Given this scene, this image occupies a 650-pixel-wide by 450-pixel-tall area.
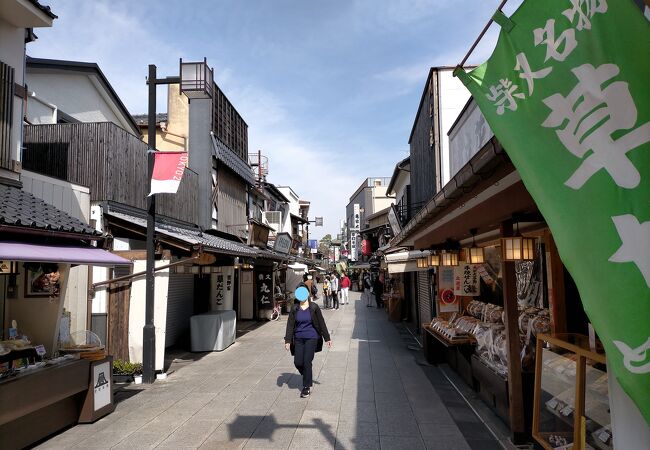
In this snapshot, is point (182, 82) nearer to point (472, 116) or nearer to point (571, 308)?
point (472, 116)

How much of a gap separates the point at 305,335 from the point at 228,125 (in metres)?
13.4

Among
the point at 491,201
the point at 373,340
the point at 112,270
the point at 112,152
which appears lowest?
the point at 373,340

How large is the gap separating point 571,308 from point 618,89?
5043mm

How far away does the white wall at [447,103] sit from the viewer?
13688mm

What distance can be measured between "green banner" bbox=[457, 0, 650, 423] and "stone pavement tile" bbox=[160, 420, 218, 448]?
532 centimetres

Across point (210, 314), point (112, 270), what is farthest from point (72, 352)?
point (210, 314)

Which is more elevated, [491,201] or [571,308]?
[491,201]

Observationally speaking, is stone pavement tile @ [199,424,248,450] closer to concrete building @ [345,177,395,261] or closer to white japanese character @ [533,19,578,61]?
white japanese character @ [533,19,578,61]

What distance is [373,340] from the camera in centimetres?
1485

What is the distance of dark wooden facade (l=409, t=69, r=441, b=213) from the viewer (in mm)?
14016

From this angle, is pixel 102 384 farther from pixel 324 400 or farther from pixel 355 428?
pixel 355 428

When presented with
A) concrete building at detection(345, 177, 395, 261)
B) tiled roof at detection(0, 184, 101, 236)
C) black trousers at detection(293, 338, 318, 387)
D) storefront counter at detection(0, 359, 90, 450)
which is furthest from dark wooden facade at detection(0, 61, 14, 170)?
concrete building at detection(345, 177, 395, 261)

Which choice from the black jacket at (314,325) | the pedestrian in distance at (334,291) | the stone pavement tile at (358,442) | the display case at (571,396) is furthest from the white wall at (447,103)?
the pedestrian in distance at (334,291)

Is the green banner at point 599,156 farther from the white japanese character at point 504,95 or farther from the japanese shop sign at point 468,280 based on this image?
the japanese shop sign at point 468,280
